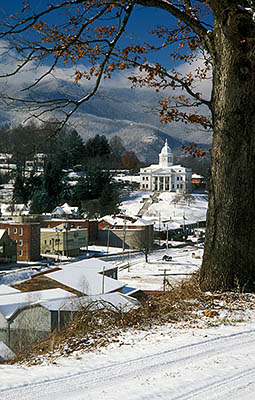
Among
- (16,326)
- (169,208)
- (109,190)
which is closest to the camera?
(16,326)

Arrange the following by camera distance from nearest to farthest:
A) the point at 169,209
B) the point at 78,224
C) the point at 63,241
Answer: the point at 63,241 → the point at 78,224 → the point at 169,209

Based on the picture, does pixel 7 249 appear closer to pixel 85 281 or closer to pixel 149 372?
pixel 85 281

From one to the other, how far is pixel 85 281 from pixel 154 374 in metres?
15.7

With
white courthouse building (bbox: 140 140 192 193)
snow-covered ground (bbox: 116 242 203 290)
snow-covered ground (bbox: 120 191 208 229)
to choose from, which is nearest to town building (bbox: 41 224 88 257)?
snow-covered ground (bbox: 116 242 203 290)

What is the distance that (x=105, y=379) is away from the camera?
9.41ft

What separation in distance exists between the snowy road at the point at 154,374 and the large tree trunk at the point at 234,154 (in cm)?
166

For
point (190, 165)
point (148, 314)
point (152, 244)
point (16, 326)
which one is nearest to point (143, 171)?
point (190, 165)

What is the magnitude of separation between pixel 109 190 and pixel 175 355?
63.5 metres

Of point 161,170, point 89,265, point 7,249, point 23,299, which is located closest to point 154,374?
point 23,299

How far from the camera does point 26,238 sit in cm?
4409

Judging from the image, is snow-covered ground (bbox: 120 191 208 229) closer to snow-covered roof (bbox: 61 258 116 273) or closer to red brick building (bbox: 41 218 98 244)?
red brick building (bbox: 41 218 98 244)

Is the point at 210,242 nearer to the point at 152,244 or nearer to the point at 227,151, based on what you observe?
the point at 227,151

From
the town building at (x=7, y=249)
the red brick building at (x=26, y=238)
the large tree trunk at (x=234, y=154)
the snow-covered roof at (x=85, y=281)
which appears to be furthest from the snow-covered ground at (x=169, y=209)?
the large tree trunk at (x=234, y=154)

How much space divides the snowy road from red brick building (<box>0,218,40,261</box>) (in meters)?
41.5
